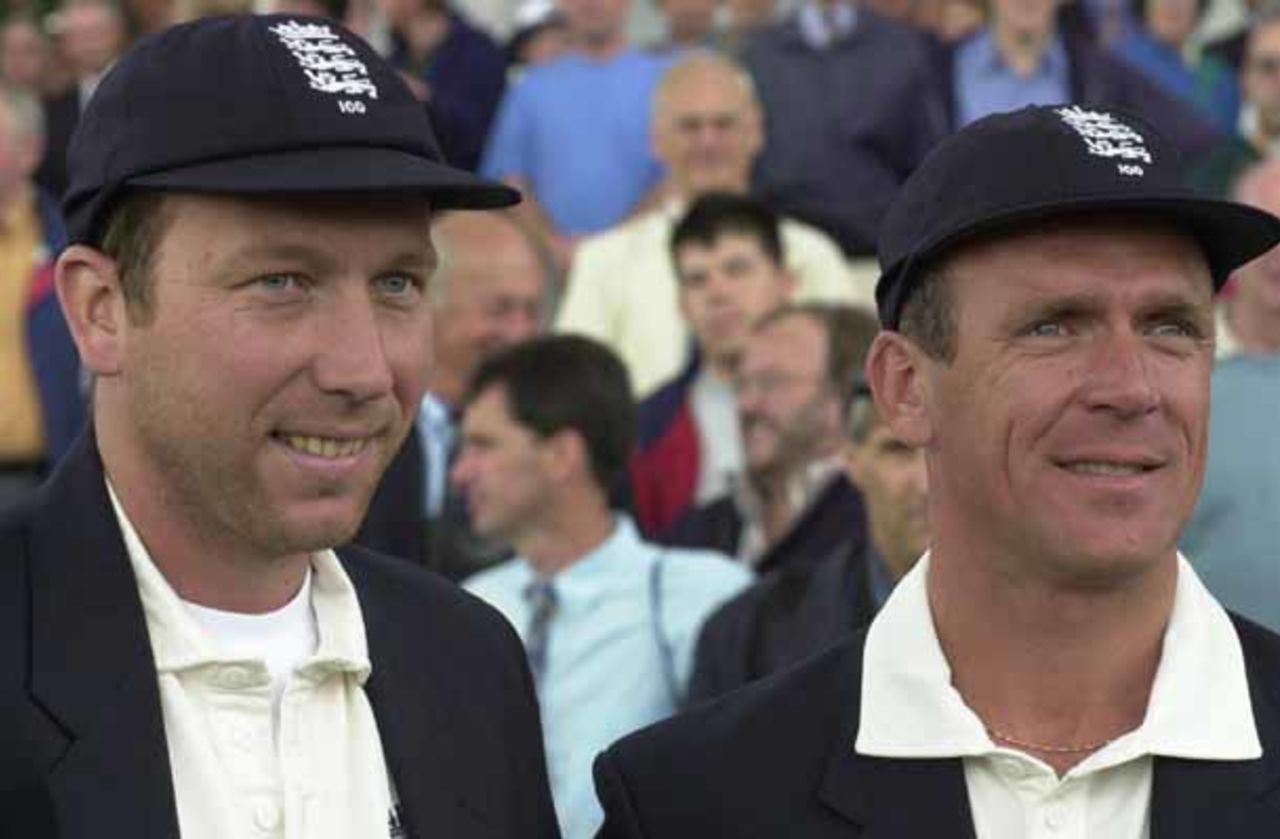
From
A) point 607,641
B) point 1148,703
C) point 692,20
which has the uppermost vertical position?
point 692,20

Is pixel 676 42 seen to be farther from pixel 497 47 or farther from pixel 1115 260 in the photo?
pixel 1115 260

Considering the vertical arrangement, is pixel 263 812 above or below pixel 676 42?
below

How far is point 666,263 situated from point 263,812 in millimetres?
7320

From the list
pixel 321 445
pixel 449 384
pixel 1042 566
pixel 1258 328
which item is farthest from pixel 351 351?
pixel 449 384

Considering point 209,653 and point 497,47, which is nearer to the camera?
point 209,653

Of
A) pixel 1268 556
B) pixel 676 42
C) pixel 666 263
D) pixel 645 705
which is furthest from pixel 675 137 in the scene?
pixel 1268 556

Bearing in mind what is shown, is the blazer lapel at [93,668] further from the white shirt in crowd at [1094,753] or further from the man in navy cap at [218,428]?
the white shirt in crowd at [1094,753]

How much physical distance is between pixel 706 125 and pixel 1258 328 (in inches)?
156

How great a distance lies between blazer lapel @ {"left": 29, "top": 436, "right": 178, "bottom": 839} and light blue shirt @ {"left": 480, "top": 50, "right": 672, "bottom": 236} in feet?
27.6

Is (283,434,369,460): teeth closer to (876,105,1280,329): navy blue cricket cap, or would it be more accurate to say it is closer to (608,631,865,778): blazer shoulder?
(608,631,865,778): blazer shoulder

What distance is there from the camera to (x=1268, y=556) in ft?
23.0

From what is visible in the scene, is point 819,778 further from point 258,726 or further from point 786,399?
point 786,399

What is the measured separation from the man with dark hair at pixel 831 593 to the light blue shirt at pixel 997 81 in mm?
4870

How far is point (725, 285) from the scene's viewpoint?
10.6 m
